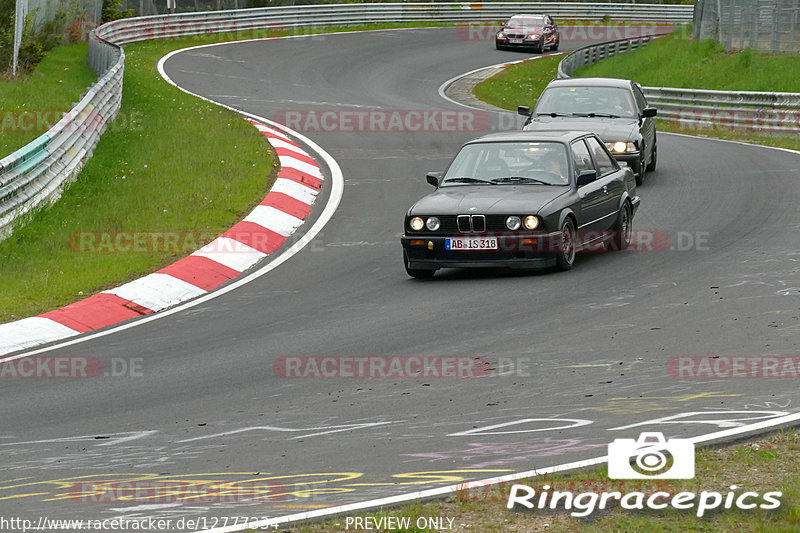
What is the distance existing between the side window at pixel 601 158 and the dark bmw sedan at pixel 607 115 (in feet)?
10.6

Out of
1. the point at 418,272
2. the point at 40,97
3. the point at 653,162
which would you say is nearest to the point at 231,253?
the point at 418,272

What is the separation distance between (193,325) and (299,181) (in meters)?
7.12

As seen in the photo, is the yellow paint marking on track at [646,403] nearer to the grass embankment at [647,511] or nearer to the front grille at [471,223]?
the grass embankment at [647,511]

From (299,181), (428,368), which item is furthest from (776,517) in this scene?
(299,181)

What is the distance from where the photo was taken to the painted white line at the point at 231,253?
505 inches

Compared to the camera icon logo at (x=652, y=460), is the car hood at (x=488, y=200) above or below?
below

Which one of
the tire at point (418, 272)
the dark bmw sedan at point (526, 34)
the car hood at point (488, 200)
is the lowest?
the dark bmw sedan at point (526, 34)

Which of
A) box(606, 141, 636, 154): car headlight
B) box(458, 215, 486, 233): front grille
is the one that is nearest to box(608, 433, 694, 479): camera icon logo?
box(458, 215, 486, 233): front grille

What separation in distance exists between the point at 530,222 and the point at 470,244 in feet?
2.02

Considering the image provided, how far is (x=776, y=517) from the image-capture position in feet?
15.8

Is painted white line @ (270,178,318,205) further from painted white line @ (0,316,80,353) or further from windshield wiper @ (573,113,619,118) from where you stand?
painted white line @ (0,316,80,353)

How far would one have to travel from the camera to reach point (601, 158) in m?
13.3

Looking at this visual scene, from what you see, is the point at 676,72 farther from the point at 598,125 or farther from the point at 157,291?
the point at 157,291

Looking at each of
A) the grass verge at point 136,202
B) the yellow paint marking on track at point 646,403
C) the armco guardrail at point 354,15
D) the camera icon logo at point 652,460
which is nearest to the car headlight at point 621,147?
the grass verge at point 136,202
